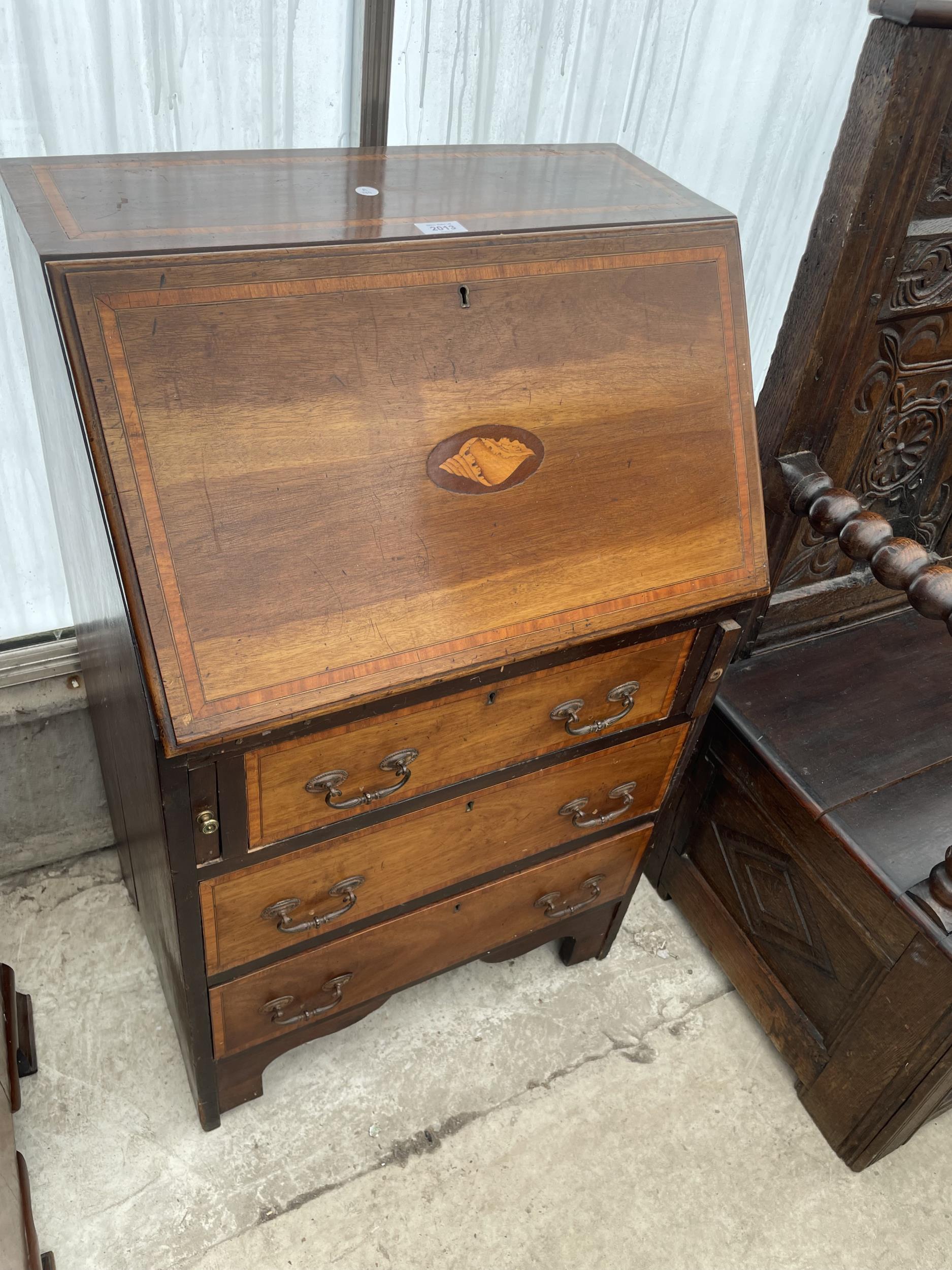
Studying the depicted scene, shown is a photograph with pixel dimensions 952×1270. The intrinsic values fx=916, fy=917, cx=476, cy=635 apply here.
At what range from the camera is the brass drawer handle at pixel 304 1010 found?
1.44 meters

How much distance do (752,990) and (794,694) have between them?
2.05 feet

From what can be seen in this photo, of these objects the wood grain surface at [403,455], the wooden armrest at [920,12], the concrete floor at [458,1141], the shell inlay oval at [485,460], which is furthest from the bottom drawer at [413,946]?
the wooden armrest at [920,12]

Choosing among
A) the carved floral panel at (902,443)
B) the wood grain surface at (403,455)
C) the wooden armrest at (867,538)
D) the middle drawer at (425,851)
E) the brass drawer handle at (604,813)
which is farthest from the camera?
the carved floral panel at (902,443)

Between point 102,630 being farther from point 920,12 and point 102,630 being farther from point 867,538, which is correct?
point 920,12

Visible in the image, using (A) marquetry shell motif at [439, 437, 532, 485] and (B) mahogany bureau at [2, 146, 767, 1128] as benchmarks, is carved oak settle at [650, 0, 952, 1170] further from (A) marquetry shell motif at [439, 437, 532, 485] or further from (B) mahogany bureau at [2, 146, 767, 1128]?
(A) marquetry shell motif at [439, 437, 532, 485]

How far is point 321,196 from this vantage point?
3.92 feet

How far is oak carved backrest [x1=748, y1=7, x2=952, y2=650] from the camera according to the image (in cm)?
132

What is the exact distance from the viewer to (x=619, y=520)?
1.22m

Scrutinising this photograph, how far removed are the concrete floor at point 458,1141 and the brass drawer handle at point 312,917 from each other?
0.58m

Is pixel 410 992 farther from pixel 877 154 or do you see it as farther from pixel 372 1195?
pixel 877 154

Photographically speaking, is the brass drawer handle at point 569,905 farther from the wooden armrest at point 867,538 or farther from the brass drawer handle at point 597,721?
the wooden armrest at point 867,538

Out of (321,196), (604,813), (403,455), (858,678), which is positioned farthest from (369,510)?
(858,678)

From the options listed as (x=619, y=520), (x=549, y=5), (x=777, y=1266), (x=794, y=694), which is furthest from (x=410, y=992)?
(x=549, y=5)

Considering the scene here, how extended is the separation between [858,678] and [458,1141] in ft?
3.87
